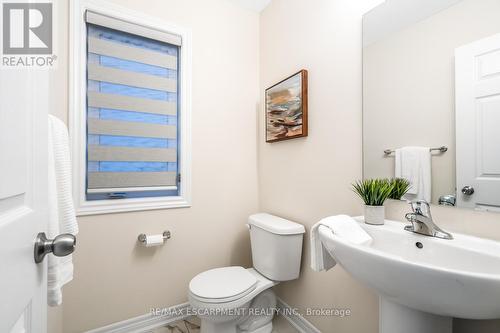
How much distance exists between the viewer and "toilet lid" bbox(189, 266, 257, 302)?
129 cm

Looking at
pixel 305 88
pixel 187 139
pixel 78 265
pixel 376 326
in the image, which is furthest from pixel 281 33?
pixel 78 265

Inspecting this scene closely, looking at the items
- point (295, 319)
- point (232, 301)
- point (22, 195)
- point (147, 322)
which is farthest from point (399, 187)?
point (147, 322)

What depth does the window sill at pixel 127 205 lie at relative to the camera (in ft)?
4.66

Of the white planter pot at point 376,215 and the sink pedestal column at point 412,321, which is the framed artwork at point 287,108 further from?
the sink pedestal column at point 412,321

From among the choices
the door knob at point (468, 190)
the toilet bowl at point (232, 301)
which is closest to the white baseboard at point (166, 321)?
the toilet bowl at point (232, 301)

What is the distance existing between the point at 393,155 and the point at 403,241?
15.0 inches

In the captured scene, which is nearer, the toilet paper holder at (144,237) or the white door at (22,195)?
the white door at (22,195)

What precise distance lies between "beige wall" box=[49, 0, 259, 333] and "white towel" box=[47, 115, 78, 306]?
61 cm

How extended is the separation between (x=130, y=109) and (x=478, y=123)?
174 centimetres

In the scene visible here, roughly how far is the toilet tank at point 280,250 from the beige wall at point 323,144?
2.9 inches

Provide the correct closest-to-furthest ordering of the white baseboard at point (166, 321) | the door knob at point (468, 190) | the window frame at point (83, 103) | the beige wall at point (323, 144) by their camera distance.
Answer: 1. the door knob at point (468, 190)
2. the beige wall at point (323, 144)
3. the window frame at point (83, 103)
4. the white baseboard at point (166, 321)

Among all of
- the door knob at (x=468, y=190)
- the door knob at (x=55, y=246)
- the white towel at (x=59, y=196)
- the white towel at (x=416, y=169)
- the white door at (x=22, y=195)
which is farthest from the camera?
the white towel at (x=416, y=169)

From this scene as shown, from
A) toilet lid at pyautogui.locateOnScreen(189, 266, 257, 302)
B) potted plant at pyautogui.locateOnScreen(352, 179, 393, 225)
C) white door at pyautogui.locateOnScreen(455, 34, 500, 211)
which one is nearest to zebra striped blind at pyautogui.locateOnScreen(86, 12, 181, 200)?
toilet lid at pyautogui.locateOnScreen(189, 266, 257, 302)

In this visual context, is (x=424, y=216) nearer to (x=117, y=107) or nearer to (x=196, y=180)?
(x=196, y=180)
